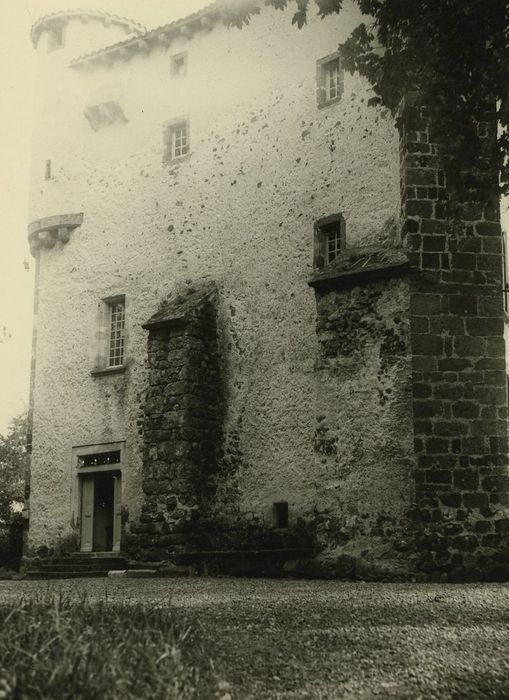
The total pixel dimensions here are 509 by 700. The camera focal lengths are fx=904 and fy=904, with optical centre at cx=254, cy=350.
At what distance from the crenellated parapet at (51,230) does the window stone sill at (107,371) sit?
10.9 ft

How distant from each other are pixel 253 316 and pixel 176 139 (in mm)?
4829

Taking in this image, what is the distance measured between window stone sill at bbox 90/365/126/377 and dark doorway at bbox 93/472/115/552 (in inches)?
83.0

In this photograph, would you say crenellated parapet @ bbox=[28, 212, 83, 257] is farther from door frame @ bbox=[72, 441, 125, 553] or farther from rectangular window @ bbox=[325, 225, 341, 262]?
rectangular window @ bbox=[325, 225, 341, 262]

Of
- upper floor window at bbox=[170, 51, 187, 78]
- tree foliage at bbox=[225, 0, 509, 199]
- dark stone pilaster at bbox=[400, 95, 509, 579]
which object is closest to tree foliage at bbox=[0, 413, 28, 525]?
upper floor window at bbox=[170, 51, 187, 78]

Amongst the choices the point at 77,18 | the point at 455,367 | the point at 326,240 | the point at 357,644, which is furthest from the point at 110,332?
the point at 357,644

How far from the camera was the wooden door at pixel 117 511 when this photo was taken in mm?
18047

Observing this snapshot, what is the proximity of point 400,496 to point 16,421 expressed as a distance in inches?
1068

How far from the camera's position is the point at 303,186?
16.3 metres

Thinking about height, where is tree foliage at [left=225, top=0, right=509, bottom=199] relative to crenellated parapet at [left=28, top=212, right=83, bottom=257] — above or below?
below

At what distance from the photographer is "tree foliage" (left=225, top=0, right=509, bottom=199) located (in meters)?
9.02

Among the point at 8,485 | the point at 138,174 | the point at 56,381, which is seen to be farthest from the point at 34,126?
the point at 8,485

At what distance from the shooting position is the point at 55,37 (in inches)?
858

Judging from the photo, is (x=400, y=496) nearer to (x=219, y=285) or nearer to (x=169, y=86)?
(x=219, y=285)

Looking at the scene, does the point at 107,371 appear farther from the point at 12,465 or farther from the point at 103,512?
the point at 12,465
